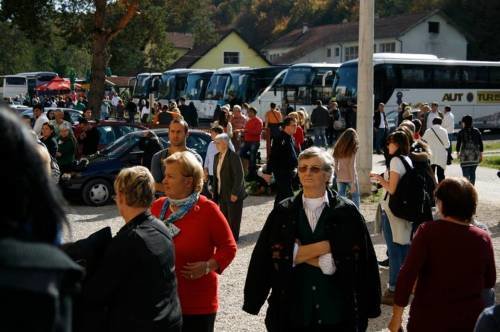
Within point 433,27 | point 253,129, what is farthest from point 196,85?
point 253,129

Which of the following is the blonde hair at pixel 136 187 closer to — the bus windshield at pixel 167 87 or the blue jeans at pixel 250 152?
the blue jeans at pixel 250 152

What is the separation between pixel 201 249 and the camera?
4.71 meters

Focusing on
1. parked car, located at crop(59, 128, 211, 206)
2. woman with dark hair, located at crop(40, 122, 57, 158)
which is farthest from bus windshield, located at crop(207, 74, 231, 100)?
woman with dark hair, located at crop(40, 122, 57, 158)

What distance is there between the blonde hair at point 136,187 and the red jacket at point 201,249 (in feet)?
2.12

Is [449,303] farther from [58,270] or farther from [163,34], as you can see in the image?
[163,34]

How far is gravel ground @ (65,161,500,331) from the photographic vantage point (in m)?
7.53

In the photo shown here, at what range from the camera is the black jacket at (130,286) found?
369 cm

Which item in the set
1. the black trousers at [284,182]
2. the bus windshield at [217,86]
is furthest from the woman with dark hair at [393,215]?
the bus windshield at [217,86]

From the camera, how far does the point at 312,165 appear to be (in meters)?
4.68

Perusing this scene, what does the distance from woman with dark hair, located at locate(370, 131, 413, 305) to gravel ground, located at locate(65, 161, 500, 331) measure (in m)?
0.50

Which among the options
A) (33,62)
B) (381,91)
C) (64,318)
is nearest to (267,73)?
(381,91)

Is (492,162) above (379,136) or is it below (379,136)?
below

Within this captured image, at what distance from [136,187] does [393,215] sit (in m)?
4.50

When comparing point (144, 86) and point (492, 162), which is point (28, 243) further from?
point (144, 86)
